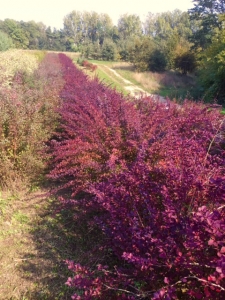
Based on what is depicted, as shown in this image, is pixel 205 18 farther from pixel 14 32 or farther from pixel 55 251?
pixel 14 32

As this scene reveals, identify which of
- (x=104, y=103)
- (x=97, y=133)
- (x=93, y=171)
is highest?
(x=104, y=103)

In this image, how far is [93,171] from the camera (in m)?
3.92

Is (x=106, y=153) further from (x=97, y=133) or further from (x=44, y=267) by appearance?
(x=44, y=267)

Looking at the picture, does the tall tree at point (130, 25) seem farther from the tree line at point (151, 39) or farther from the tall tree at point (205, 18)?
the tall tree at point (205, 18)

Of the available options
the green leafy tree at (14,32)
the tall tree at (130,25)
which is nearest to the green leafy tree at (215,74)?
the green leafy tree at (14,32)

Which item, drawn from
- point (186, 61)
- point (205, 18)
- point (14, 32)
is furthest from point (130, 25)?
point (186, 61)

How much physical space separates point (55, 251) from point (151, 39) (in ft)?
143

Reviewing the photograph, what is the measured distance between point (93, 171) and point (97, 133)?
818mm

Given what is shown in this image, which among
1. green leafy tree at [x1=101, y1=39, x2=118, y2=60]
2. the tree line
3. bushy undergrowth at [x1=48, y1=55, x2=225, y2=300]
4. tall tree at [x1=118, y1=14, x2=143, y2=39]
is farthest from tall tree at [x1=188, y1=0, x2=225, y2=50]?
tall tree at [x1=118, y1=14, x2=143, y2=39]

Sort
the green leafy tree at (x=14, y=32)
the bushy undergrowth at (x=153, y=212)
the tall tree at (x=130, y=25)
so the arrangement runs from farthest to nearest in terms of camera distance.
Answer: the tall tree at (x=130, y=25) → the green leafy tree at (x=14, y=32) → the bushy undergrowth at (x=153, y=212)

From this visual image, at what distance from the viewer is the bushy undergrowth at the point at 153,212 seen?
5.43 feet

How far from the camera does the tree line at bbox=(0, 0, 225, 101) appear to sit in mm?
18480

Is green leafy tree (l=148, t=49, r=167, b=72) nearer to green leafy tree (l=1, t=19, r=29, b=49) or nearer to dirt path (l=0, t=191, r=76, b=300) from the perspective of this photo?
dirt path (l=0, t=191, r=76, b=300)

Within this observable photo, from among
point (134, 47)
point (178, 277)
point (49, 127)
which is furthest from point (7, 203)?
point (134, 47)
